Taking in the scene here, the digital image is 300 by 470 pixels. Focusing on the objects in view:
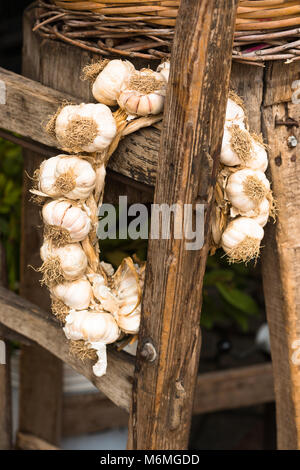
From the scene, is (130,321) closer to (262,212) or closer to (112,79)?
(262,212)

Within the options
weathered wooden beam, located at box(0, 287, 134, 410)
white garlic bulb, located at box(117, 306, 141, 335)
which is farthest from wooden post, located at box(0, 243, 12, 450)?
white garlic bulb, located at box(117, 306, 141, 335)

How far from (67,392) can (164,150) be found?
115cm

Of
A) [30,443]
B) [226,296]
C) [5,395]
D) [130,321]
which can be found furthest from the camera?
[226,296]

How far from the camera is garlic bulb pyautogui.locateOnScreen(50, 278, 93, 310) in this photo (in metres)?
0.96

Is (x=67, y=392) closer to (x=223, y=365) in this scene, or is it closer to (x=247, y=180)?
(x=223, y=365)

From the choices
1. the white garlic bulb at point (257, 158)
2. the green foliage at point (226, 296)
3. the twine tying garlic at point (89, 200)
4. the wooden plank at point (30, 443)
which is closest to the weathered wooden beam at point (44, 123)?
the twine tying garlic at point (89, 200)

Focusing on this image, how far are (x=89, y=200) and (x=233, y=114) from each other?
0.25 meters

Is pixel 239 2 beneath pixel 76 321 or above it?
above

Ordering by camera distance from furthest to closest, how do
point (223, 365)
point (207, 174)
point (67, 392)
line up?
point (223, 365), point (67, 392), point (207, 174)

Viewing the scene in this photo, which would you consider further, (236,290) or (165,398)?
(236,290)

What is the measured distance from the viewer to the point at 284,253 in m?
1.04

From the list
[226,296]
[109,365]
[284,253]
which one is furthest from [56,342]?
[226,296]
